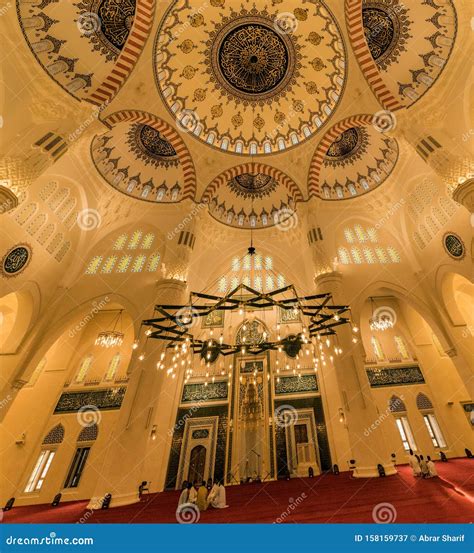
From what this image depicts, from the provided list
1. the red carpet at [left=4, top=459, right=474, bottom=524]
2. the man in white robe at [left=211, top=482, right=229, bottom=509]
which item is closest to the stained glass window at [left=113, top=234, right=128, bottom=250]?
the red carpet at [left=4, top=459, right=474, bottom=524]

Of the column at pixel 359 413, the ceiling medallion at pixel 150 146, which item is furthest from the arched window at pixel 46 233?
the column at pixel 359 413

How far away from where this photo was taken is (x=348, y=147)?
10539 mm

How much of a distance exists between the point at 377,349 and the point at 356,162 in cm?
772

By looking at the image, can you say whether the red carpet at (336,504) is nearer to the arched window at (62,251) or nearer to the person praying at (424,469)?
the person praying at (424,469)

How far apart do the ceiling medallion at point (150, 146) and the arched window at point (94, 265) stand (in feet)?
13.9

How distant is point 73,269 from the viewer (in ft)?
32.7

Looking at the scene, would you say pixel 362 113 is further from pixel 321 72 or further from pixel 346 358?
pixel 346 358

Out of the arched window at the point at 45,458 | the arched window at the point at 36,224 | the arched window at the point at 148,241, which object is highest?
the arched window at the point at 148,241

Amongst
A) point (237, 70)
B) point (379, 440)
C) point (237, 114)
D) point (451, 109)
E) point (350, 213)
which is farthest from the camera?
point (350, 213)

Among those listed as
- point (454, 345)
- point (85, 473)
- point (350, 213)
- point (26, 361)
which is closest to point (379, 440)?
point (454, 345)

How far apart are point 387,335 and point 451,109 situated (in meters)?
8.45

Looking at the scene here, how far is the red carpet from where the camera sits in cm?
385

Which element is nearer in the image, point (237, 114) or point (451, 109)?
point (451, 109)

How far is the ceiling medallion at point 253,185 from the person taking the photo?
38.7 ft
